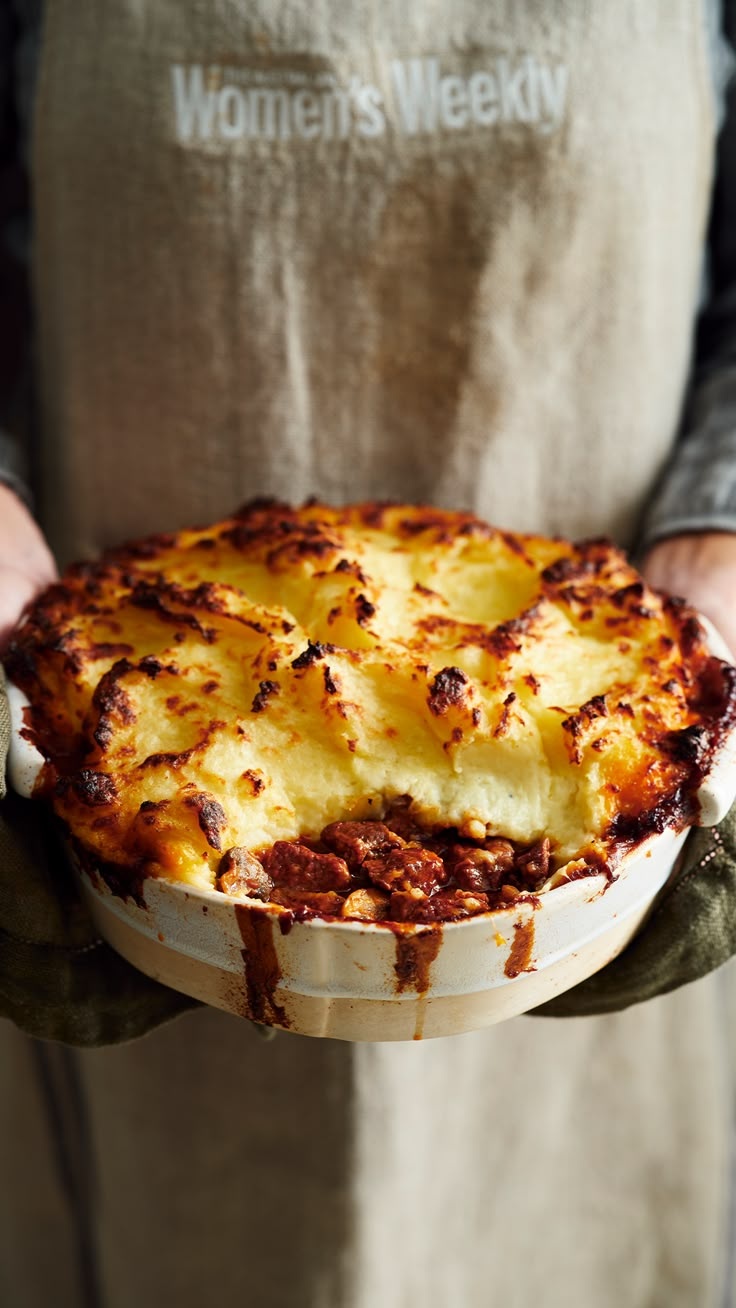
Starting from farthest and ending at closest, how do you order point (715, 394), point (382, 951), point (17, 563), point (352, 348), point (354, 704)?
point (715, 394) → point (352, 348) → point (17, 563) → point (354, 704) → point (382, 951)

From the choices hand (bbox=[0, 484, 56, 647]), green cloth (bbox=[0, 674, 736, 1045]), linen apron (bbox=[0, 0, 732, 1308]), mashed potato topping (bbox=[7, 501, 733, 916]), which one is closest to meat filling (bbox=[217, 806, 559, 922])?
mashed potato topping (bbox=[7, 501, 733, 916])

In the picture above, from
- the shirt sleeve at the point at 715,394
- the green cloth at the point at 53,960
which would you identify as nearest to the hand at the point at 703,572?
the shirt sleeve at the point at 715,394

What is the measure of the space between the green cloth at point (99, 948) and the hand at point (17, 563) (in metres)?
0.14

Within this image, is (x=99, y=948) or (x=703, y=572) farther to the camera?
(x=703, y=572)

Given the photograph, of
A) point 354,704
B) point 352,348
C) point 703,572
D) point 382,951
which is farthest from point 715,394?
point 382,951

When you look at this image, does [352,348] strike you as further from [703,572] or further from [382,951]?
[382,951]

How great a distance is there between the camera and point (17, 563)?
91 centimetres

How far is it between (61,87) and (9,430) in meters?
0.35

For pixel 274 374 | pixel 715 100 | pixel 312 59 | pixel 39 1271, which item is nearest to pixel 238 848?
pixel 274 374

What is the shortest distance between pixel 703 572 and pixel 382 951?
527 millimetres

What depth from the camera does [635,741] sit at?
2.36ft

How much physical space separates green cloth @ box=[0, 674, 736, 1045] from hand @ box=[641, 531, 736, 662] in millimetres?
189

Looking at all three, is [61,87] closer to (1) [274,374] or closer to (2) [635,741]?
(1) [274,374]

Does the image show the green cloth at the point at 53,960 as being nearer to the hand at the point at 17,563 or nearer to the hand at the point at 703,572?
the hand at the point at 17,563
